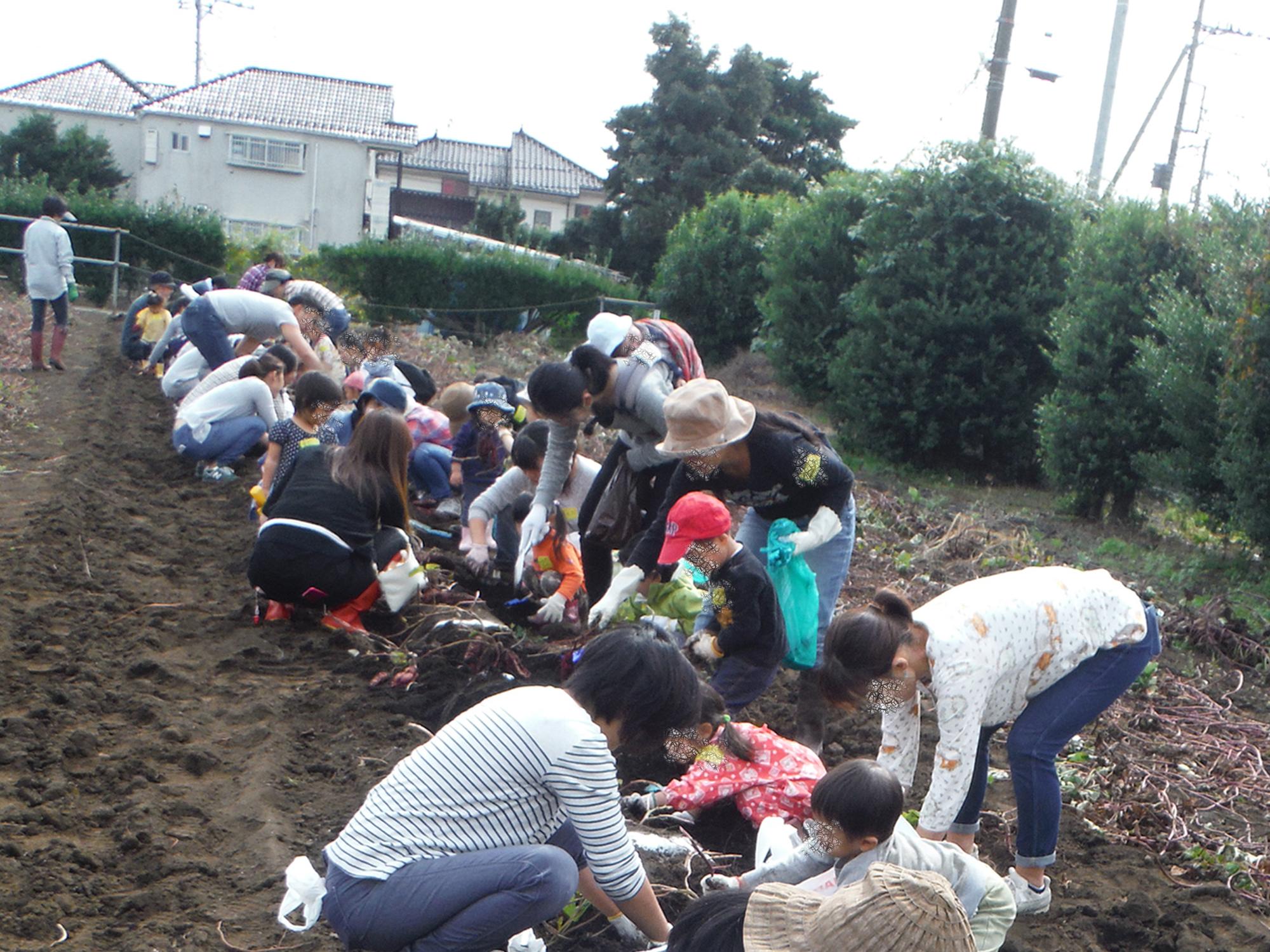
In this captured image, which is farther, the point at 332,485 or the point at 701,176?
the point at 701,176

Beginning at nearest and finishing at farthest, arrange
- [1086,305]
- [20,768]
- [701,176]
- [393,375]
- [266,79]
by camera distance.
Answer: [20,768], [393,375], [1086,305], [701,176], [266,79]

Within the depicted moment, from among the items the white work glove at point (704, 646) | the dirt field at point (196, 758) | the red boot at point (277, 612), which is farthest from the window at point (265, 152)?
the white work glove at point (704, 646)

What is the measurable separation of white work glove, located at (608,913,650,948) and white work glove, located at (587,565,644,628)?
1557 mm

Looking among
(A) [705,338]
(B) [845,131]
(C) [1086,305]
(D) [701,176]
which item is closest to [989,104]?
(C) [1086,305]

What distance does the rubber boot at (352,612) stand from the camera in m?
5.67

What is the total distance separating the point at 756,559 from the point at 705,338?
1723 centimetres

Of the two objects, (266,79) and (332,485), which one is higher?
(266,79)

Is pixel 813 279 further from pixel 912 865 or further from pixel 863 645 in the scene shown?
pixel 912 865

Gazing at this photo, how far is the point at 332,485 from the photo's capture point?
556cm

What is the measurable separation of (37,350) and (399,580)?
843 cm

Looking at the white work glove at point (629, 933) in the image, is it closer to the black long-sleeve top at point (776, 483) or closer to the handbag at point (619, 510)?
the black long-sleeve top at point (776, 483)

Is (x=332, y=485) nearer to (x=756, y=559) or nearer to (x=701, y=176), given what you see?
(x=756, y=559)

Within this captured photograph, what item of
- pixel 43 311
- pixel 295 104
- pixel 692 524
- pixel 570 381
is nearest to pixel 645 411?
pixel 570 381

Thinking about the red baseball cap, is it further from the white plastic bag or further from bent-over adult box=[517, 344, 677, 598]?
the white plastic bag
